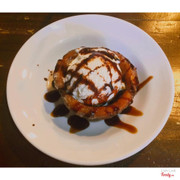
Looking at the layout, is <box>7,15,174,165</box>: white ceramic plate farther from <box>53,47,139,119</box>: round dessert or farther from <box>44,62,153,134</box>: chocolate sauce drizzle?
<box>53,47,139,119</box>: round dessert

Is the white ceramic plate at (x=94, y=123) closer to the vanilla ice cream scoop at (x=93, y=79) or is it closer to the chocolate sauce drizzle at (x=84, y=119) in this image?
the chocolate sauce drizzle at (x=84, y=119)

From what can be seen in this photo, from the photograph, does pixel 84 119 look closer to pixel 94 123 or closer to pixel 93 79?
pixel 94 123

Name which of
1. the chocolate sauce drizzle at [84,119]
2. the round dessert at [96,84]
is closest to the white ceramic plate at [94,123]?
the chocolate sauce drizzle at [84,119]

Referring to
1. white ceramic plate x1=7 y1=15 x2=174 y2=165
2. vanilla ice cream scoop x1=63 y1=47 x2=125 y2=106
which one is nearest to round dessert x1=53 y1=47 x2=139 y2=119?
vanilla ice cream scoop x1=63 y1=47 x2=125 y2=106

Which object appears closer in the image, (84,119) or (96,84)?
(96,84)

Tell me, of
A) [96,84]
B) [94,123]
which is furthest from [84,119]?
[96,84]
